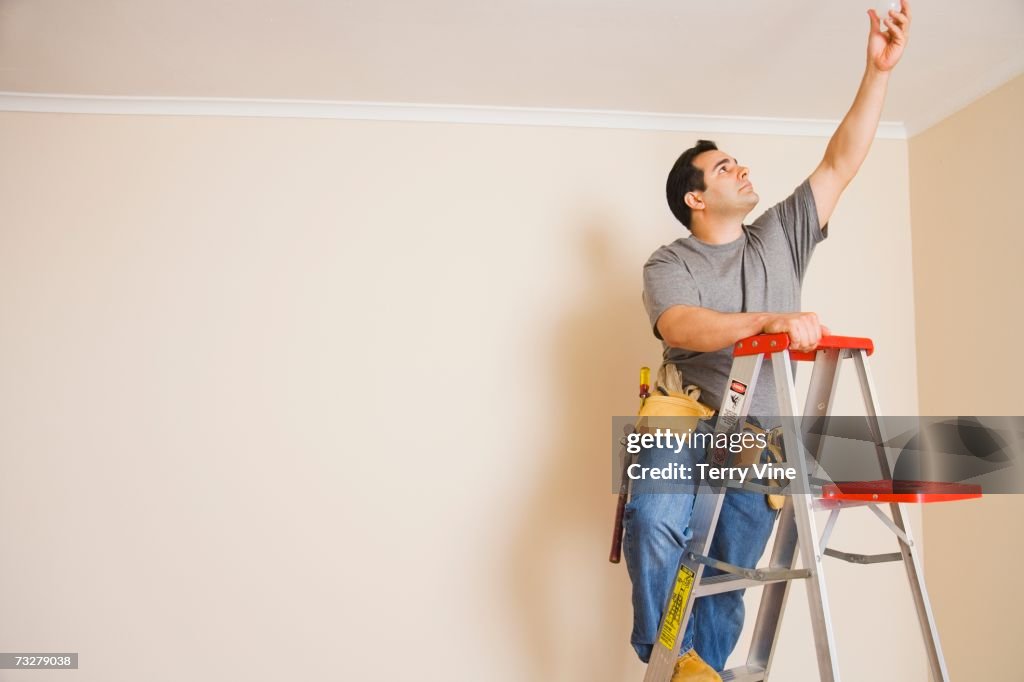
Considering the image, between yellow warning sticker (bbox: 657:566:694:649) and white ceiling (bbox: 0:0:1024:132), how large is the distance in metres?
1.47

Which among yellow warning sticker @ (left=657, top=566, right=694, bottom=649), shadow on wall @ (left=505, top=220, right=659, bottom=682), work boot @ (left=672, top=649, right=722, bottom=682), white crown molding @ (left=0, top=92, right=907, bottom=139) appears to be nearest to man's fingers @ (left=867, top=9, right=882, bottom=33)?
white crown molding @ (left=0, top=92, right=907, bottom=139)

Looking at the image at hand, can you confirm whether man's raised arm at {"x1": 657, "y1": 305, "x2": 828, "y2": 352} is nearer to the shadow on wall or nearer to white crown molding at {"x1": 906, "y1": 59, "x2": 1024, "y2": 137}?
the shadow on wall

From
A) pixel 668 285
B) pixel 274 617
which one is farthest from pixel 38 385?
pixel 668 285

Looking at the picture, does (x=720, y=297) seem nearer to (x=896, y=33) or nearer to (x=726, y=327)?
(x=726, y=327)

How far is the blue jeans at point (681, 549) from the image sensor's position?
1.71 m

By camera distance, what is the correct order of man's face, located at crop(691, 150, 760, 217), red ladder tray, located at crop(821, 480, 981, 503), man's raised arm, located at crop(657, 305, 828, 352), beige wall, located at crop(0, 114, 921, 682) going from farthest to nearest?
beige wall, located at crop(0, 114, 921, 682) → man's face, located at crop(691, 150, 760, 217) → man's raised arm, located at crop(657, 305, 828, 352) → red ladder tray, located at crop(821, 480, 981, 503)

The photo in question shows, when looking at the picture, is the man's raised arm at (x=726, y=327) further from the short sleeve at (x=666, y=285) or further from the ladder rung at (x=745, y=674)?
the ladder rung at (x=745, y=674)

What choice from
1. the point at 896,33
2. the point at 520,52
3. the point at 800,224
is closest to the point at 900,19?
the point at 896,33

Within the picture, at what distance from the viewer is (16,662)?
7.50ft

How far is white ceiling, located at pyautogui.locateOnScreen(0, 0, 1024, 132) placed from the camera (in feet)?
6.50

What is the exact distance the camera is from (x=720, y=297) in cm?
182

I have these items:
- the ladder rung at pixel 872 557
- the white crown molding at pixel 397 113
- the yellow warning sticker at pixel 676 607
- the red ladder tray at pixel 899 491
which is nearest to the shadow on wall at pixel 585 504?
the white crown molding at pixel 397 113

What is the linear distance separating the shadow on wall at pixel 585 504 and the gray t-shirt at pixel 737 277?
0.57 meters

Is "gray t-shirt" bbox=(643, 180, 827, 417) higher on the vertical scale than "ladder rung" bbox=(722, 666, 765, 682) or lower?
higher
